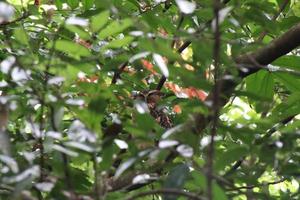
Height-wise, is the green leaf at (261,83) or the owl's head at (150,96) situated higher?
the green leaf at (261,83)

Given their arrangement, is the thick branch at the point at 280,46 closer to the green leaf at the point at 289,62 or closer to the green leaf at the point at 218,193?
the green leaf at the point at 289,62

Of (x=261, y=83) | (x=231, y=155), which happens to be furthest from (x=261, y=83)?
(x=231, y=155)

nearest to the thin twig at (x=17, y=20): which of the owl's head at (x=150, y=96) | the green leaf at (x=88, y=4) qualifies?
the green leaf at (x=88, y=4)

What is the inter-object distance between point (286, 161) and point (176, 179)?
0.47 ft

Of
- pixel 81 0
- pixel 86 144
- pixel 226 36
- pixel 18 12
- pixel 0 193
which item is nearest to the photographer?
pixel 86 144

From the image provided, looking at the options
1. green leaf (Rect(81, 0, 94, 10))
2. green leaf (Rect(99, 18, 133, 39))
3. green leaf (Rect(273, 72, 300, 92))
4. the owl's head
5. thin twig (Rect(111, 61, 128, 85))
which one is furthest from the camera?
green leaf (Rect(81, 0, 94, 10))

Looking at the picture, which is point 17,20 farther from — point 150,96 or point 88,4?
point 150,96

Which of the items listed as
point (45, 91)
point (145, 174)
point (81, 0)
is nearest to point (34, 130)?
point (45, 91)

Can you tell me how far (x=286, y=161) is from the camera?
0.71 meters

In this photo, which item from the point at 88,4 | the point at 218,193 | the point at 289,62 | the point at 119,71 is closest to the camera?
the point at 218,193

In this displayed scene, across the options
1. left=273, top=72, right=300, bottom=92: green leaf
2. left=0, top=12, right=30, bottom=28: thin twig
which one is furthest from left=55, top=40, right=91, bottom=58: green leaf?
left=273, top=72, right=300, bottom=92: green leaf

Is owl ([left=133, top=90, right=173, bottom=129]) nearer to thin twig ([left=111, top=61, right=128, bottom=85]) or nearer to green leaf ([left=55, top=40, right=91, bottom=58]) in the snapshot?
thin twig ([left=111, top=61, right=128, bottom=85])

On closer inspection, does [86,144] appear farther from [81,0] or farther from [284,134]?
[81,0]

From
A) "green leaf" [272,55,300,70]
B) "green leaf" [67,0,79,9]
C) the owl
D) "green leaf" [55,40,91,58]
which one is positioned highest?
"green leaf" [67,0,79,9]
